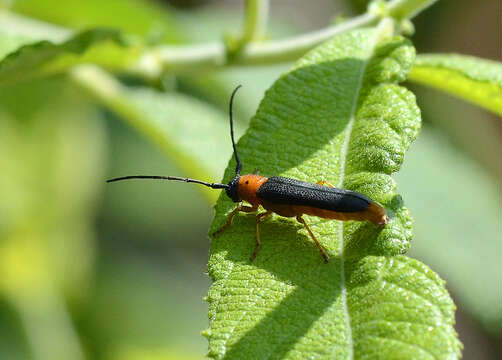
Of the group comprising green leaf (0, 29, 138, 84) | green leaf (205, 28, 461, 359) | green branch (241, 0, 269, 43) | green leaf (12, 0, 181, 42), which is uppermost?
green leaf (12, 0, 181, 42)

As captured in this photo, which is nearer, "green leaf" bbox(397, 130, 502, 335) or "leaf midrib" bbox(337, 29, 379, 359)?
"leaf midrib" bbox(337, 29, 379, 359)

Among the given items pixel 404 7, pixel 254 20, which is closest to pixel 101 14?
pixel 254 20

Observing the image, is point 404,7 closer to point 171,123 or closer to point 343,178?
point 343,178

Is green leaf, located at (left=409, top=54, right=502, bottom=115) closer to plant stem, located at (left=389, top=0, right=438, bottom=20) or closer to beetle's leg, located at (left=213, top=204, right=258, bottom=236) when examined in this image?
plant stem, located at (left=389, top=0, right=438, bottom=20)

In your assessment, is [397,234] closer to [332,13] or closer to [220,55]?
[220,55]

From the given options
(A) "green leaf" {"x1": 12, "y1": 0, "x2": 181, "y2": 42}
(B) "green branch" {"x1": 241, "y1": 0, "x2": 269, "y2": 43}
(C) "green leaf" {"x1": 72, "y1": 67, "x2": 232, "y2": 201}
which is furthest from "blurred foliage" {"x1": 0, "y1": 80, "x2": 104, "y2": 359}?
(B) "green branch" {"x1": 241, "y1": 0, "x2": 269, "y2": 43}

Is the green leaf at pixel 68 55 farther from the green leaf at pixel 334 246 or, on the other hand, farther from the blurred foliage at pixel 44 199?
the blurred foliage at pixel 44 199

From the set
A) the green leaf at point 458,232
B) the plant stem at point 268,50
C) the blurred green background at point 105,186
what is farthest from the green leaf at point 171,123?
the green leaf at point 458,232
